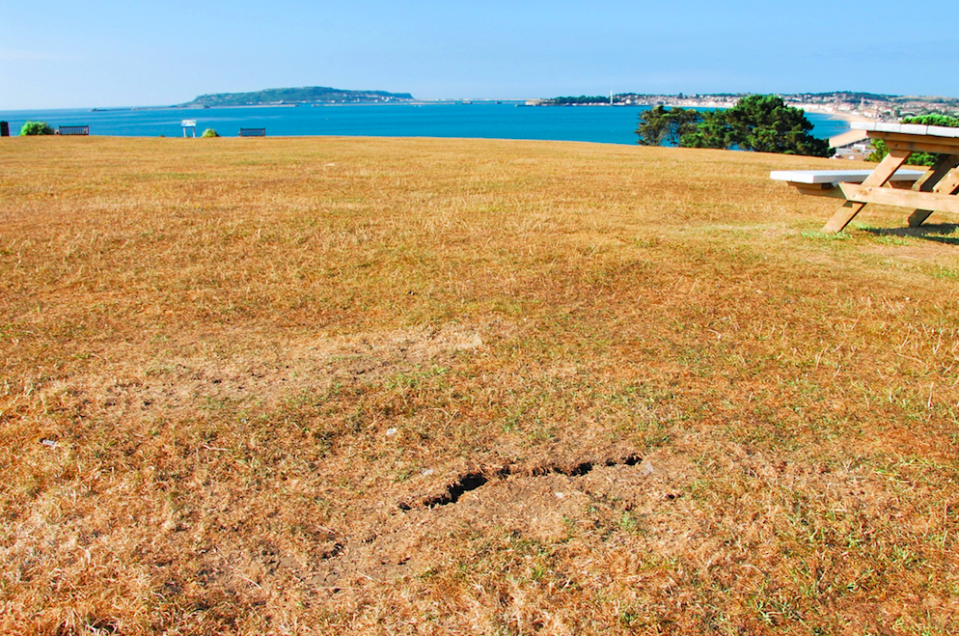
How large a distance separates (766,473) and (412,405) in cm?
180

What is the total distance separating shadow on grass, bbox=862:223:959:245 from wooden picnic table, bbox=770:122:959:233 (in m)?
0.17

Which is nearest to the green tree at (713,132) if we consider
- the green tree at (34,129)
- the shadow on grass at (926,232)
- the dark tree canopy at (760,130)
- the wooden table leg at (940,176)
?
the dark tree canopy at (760,130)

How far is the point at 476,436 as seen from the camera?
359 cm

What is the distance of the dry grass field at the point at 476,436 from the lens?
8.23 ft

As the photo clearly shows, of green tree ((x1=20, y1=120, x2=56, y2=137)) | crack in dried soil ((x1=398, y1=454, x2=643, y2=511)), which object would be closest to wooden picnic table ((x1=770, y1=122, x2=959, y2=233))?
crack in dried soil ((x1=398, y1=454, x2=643, y2=511))

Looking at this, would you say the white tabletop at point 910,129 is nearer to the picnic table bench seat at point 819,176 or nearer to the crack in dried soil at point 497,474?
the picnic table bench seat at point 819,176

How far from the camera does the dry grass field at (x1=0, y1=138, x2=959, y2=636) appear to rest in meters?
2.51

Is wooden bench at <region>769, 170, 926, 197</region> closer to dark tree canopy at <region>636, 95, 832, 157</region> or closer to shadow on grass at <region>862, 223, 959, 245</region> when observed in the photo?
shadow on grass at <region>862, 223, 959, 245</region>

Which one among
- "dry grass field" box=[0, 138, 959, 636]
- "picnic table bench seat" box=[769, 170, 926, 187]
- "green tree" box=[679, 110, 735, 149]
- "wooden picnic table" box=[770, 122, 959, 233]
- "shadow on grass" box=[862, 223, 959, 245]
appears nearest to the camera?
"dry grass field" box=[0, 138, 959, 636]

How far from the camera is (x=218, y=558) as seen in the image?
2688 mm

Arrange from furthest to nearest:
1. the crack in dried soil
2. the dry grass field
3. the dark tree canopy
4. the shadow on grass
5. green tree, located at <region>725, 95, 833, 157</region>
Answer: the dark tree canopy → green tree, located at <region>725, 95, 833, 157</region> → the shadow on grass → the crack in dried soil → the dry grass field

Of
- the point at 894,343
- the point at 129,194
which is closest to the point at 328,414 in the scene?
the point at 894,343

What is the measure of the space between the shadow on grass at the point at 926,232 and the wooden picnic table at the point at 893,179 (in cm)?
17

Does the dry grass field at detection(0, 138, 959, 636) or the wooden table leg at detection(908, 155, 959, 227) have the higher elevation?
the wooden table leg at detection(908, 155, 959, 227)
